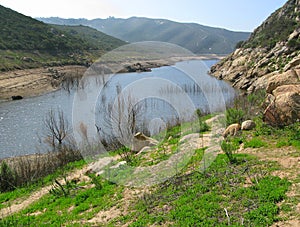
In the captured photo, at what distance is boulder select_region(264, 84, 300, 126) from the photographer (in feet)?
39.6

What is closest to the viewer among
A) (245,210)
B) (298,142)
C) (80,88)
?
(245,210)

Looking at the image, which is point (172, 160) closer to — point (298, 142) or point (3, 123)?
point (298, 142)

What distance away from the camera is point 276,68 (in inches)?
1603

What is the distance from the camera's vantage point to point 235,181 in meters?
8.62

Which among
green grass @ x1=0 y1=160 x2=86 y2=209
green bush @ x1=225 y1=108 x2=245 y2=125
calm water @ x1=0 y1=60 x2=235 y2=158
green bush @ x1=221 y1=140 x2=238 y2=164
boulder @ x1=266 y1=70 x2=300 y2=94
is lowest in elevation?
green grass @ x1=0 y1=160 x2=86 y2=209

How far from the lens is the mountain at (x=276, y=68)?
12477mm

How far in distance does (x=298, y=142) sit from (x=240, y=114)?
5.24 meters

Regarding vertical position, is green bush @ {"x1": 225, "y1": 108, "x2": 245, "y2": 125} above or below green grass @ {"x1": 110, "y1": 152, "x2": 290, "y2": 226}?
above

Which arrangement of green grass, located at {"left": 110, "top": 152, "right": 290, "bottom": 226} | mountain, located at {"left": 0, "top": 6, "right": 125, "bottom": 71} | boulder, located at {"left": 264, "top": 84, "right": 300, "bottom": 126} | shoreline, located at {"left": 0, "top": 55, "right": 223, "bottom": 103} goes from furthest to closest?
mountain, located at {"left": 0, "top": 6, "right": 125, "bottom": 71}
shoreline, located at {"left": 0, "top": 55, "right": 223, "bottom": 103}
boulder, located at {"left": 264, "top": 84, "right": 300, "bottom": 126}
green grass, located at {"left": 110, "top": 152, "right": 290, "bottom": 226}

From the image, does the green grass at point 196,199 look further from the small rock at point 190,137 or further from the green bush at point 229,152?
the small rock at point 190,137

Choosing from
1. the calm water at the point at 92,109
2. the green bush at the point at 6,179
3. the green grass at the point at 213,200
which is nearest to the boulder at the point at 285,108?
the green grass at the point at 213,200

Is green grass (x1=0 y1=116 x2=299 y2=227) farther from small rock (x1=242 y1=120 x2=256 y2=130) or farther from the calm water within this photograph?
the calm water

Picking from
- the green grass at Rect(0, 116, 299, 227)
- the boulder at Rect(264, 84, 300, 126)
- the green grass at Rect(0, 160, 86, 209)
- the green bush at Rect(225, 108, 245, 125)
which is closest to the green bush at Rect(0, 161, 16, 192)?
the green grass at Rect(0, 160, 86, 209)

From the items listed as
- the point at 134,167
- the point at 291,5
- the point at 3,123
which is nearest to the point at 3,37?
the point at 3,123
